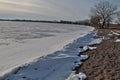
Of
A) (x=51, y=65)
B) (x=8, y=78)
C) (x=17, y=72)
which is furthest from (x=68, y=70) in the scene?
(x=8, y=78)

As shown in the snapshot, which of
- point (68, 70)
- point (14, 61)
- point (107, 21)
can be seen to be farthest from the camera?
point (107, 21)

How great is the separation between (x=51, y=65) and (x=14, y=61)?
2524 mm

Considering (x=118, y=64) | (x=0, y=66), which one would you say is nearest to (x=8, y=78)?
(x=0, y=66)

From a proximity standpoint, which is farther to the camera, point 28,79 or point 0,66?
point 0,66

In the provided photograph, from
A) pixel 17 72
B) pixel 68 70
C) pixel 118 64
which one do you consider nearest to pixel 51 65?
pixel 68 70

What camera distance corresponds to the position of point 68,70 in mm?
12414

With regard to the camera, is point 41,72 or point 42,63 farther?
point 42,63

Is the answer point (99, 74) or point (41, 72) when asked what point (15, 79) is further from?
point (99, 74)

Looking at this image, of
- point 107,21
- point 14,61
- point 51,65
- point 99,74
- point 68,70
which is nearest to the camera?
point 99,74

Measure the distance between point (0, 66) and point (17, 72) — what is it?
196 cm

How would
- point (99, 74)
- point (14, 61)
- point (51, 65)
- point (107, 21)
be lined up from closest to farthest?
point (99, 74) → point (51, 65) → point (14, 61) → point (107, 21)

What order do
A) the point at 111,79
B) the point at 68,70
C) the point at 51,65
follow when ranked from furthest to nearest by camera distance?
the point at 51,65 < the point at 68,70 < the point at 111,79

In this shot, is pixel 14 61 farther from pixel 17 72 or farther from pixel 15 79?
pixel 15 79

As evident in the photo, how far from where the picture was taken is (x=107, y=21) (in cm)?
10825
